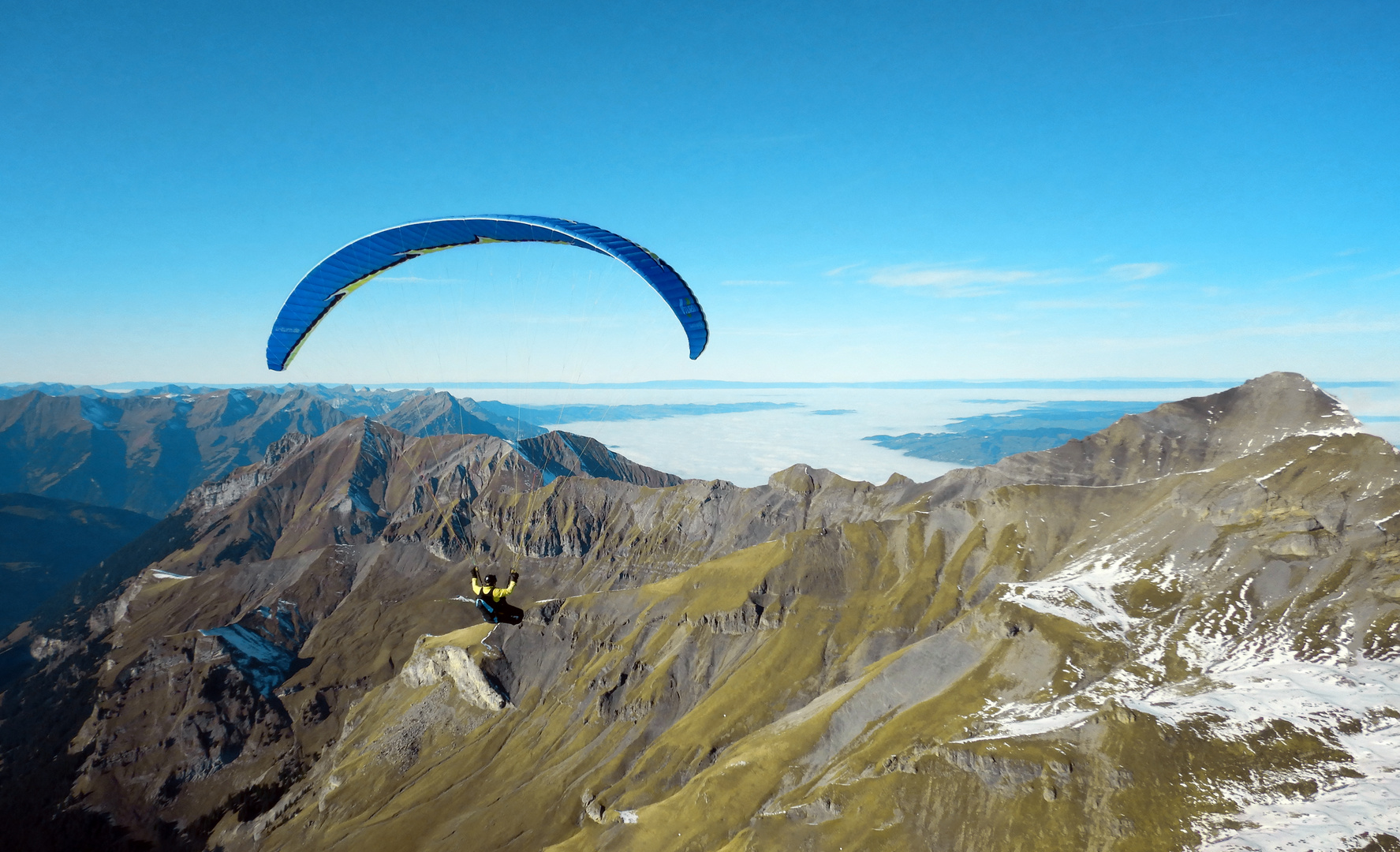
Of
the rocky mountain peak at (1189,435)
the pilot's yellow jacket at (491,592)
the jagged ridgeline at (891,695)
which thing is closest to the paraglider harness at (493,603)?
the pilot's yellow jacket at (491,592)

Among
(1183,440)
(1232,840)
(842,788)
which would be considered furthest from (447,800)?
(1183,440)

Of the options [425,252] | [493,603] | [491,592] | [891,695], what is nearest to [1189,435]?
[891,695]

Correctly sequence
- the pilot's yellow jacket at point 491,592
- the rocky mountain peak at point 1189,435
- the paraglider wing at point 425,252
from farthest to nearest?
the rocky mountain peak at point 1189,435, the paraglider wing at point 425,252, the pilot's yellow jacket at point 491,592

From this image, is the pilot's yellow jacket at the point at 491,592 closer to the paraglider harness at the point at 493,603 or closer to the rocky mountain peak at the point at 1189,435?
the paraglider harness at the point at 493,603

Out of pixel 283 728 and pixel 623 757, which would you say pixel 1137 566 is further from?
pixel 283 728

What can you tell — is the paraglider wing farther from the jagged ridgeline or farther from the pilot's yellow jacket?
the jagged ridgeline

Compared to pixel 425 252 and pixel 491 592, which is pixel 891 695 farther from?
pixel 425 252
